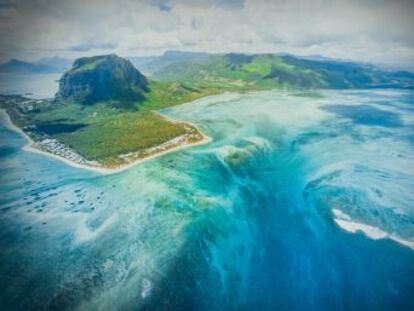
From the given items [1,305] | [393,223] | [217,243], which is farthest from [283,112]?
[1,305]

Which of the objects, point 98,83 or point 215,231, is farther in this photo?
point 98,83

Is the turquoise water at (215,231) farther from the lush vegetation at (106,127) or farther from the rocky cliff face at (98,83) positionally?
the rocky cliff face at (98,83)

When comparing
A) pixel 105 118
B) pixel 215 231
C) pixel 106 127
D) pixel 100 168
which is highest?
pixel 215 231

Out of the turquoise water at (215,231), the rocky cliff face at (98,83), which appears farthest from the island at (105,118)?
the turquoise water at (215,231)

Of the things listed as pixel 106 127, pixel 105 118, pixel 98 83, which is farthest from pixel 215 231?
pixel 98 83

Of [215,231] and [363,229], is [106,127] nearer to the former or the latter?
[215,231]

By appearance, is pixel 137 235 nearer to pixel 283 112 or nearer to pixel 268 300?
pixel 268 300

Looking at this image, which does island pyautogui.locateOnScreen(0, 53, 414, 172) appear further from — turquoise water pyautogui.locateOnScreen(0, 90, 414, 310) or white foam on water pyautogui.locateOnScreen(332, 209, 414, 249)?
white foam on water pyautogui.locateOnScreen(332, 209, 414, 249)
